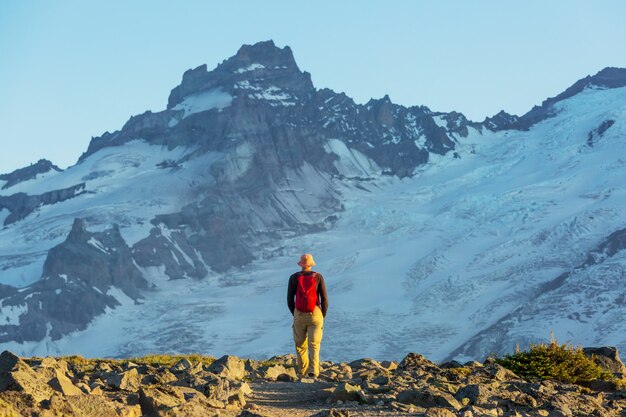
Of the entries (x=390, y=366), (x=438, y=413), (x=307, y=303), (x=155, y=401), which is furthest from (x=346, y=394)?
(x=390, y=366)

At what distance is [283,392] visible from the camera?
18.8m

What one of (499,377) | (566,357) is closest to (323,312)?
(499,377)

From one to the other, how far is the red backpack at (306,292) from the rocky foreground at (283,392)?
1.46 meters

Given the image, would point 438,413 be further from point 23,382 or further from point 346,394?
point 23,382

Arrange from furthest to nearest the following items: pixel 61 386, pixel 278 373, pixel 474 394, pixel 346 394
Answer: pixel 278 373 < pixel 474 394 < pixel 346 394 < pixel 61 386

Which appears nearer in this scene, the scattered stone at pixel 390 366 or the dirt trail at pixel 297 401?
the dirt trail at pixel 297 401

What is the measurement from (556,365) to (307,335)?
22.1 feet

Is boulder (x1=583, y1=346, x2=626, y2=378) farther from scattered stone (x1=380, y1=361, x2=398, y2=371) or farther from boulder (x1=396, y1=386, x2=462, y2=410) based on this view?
boulder (x1=396, y1=386, x2=462, y2=410)

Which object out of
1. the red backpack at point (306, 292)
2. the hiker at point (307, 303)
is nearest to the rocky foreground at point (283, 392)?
the hiker at point (307, 303)

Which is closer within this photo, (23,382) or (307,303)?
(23,382)

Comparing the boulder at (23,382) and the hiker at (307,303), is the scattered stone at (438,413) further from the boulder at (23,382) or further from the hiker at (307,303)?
the boulder at (23,382)

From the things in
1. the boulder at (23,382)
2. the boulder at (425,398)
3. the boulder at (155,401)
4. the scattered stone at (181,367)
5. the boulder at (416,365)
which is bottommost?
the boulder at (416,365)

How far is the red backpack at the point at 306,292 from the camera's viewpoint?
20.6m

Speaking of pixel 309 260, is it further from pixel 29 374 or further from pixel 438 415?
pixel 29 374
